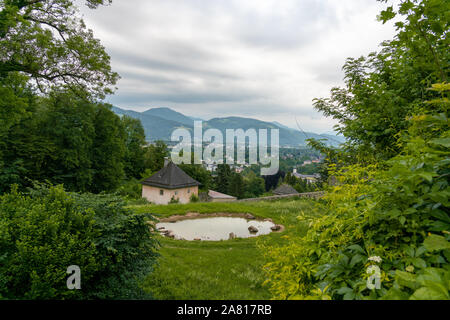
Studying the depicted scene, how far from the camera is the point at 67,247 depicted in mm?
2852

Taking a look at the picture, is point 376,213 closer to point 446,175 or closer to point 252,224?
point 446,175

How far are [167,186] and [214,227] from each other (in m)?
16.8

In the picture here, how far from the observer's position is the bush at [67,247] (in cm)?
269

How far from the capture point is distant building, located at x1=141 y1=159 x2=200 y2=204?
27.1 m

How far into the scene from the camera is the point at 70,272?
9.20 feet

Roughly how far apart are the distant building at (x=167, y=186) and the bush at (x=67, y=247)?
77.2ft

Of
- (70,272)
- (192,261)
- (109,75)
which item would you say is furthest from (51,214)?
(109,75)

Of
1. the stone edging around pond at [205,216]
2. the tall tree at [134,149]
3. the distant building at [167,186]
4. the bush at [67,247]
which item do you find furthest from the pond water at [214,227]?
the tall tree at [134,149]

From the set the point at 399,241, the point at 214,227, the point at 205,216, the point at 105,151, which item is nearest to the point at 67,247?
the point at 399,241

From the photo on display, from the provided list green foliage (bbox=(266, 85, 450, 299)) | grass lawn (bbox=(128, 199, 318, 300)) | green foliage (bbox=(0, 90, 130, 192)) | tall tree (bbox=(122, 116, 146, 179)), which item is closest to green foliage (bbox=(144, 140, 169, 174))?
tall tree (bbox=(122, 116, 146, 179))

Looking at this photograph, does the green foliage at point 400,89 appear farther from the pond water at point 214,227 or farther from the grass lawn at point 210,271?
the pond water at point 214,227

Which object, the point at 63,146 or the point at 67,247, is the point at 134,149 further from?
the point at 67,247

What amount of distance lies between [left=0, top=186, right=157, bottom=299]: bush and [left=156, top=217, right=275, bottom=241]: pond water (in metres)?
6.36
